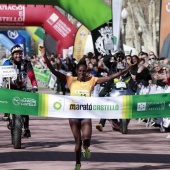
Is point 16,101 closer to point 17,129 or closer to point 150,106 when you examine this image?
point 150,106

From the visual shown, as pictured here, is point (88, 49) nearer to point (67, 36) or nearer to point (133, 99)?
point (67, 36)

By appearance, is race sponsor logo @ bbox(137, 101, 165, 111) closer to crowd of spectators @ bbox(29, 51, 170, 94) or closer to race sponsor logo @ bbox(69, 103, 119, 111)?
race sponsor logo @ bbox(69, 103, 119, 111)

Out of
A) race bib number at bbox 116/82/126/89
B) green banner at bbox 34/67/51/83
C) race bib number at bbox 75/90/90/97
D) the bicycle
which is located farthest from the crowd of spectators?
green banner at bbox 34/67/51/83

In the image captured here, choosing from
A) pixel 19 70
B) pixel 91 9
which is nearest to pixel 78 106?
pixel 19 70

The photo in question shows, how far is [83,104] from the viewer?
10.9 m

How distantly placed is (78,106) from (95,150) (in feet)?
9.19

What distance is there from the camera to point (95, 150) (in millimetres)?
13508

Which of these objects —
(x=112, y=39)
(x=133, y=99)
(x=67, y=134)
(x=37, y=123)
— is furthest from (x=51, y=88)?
(x=133, y=99)

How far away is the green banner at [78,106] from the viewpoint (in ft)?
35.6

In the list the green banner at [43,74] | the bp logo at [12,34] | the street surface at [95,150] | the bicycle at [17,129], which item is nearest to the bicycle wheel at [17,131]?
the bicycle at [17,129]

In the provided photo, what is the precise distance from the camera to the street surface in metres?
11.5

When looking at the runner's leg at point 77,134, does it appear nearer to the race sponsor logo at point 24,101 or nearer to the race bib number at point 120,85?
the race sponsor logo at point 24,101

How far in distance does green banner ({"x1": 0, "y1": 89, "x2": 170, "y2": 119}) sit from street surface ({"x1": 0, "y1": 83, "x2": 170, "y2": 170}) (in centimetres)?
84

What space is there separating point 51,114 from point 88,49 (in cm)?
2520
